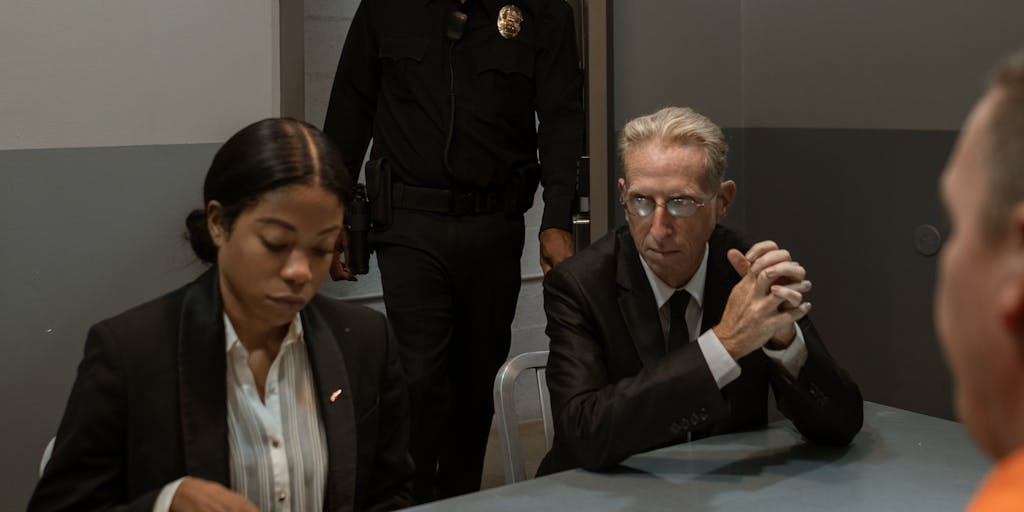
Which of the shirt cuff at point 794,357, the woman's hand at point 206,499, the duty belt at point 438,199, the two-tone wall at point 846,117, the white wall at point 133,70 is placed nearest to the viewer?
the woman's hand at point 206,499

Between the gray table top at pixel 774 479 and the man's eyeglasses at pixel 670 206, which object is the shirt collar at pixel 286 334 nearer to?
the gray table top at pixel 774 479

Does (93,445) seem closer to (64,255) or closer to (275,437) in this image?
(275,437)

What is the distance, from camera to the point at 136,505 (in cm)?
160

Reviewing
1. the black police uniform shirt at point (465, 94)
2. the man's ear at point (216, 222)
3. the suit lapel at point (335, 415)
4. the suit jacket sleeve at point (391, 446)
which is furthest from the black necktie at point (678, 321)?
the black police uniform shirt at point (465, 94)

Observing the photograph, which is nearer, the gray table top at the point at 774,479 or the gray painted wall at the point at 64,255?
the gray table top at the point at 774,479

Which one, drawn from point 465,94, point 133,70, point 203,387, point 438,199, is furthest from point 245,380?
point 465,94

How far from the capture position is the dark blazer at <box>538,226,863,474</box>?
1994mm

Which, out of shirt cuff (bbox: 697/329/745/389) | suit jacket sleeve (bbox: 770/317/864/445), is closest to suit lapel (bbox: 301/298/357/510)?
shirt cuff (bbox: 697/329/745/389)

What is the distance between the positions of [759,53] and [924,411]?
113cm

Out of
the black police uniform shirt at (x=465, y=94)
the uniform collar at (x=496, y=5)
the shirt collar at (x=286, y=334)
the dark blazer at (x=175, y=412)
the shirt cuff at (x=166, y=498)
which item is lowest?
the shirt cuff at (x=166, y=498)

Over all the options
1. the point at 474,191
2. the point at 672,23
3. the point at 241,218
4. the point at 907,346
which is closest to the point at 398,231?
the point at 474,191

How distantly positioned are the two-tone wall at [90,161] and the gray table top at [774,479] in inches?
57.2

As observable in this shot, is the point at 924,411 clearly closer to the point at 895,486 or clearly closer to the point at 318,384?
the point at 895,486

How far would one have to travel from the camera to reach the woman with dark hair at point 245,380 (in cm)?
164
